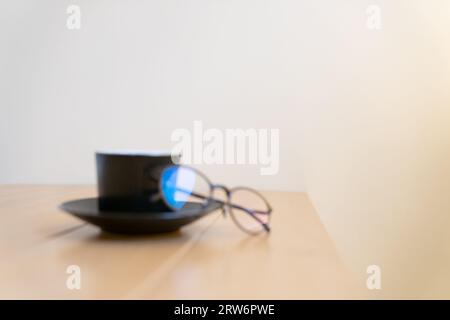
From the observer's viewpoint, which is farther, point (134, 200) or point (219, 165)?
point (219, 165)

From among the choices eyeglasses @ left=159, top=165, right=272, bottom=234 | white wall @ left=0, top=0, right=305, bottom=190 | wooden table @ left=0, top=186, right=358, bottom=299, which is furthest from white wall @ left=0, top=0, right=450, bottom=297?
eyeglasses @ left=159, top=165, right=272, bottom=234

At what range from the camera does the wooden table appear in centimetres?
51

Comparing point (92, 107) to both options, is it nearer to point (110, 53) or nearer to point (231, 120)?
point (110, 53)

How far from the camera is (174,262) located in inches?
24.2

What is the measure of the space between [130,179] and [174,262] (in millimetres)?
152

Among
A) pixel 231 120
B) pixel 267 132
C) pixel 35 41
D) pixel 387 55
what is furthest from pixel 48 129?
pixel 387 55

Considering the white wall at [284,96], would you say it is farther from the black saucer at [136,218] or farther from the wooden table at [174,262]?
the black saucer at [136,218]

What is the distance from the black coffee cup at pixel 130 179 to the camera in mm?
703

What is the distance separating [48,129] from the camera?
1531mm

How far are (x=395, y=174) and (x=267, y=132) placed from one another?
413mm

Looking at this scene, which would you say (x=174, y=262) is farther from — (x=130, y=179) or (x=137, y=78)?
(x=137, y=78)

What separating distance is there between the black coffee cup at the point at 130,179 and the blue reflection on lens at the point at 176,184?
0.03ft

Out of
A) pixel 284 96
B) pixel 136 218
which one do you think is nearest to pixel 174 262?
pixel 136 218

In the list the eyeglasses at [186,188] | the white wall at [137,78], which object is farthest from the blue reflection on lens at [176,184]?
the white wall at [137,78]
